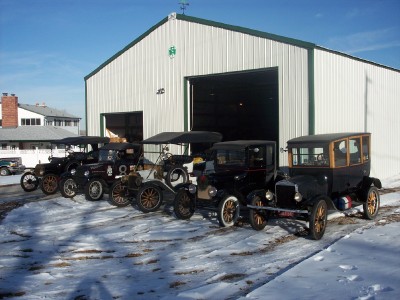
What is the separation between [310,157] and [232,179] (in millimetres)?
1736

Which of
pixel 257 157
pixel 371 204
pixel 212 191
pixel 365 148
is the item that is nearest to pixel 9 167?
pixel 212 191

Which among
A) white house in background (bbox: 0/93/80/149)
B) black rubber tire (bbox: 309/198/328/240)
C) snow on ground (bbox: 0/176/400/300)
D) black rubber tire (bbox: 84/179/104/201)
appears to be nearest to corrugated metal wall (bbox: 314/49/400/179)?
snow on ground (bbox: 0/176/400/300)

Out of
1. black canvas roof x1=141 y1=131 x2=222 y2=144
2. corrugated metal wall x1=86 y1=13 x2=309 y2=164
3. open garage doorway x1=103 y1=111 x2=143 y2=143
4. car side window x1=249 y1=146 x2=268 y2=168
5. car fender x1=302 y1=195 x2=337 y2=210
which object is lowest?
car fender x1=302 y1=195 x2=337 y2=210

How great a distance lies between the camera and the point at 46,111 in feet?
176

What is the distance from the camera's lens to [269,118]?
89.5 ft

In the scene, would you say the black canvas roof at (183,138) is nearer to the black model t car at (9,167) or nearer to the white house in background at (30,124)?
the black model t car at (9,167)

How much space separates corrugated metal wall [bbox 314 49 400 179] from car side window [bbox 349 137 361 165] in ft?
11.4

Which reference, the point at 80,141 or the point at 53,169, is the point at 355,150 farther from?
the point at 53,169

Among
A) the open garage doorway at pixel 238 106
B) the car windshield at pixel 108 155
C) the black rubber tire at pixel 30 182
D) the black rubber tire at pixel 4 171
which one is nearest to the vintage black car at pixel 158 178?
the car windshield at pixel 108 155

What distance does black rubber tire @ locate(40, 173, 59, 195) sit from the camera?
14161mm

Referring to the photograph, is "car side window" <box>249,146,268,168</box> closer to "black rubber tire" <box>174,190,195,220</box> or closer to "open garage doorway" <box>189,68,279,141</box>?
"black rubber tire" <box>174,190,195,220</box>

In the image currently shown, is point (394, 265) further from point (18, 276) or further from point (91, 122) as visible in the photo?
point (91, 122)

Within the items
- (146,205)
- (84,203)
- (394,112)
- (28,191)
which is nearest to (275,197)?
(146,205)

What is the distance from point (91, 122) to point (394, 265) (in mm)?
16657
